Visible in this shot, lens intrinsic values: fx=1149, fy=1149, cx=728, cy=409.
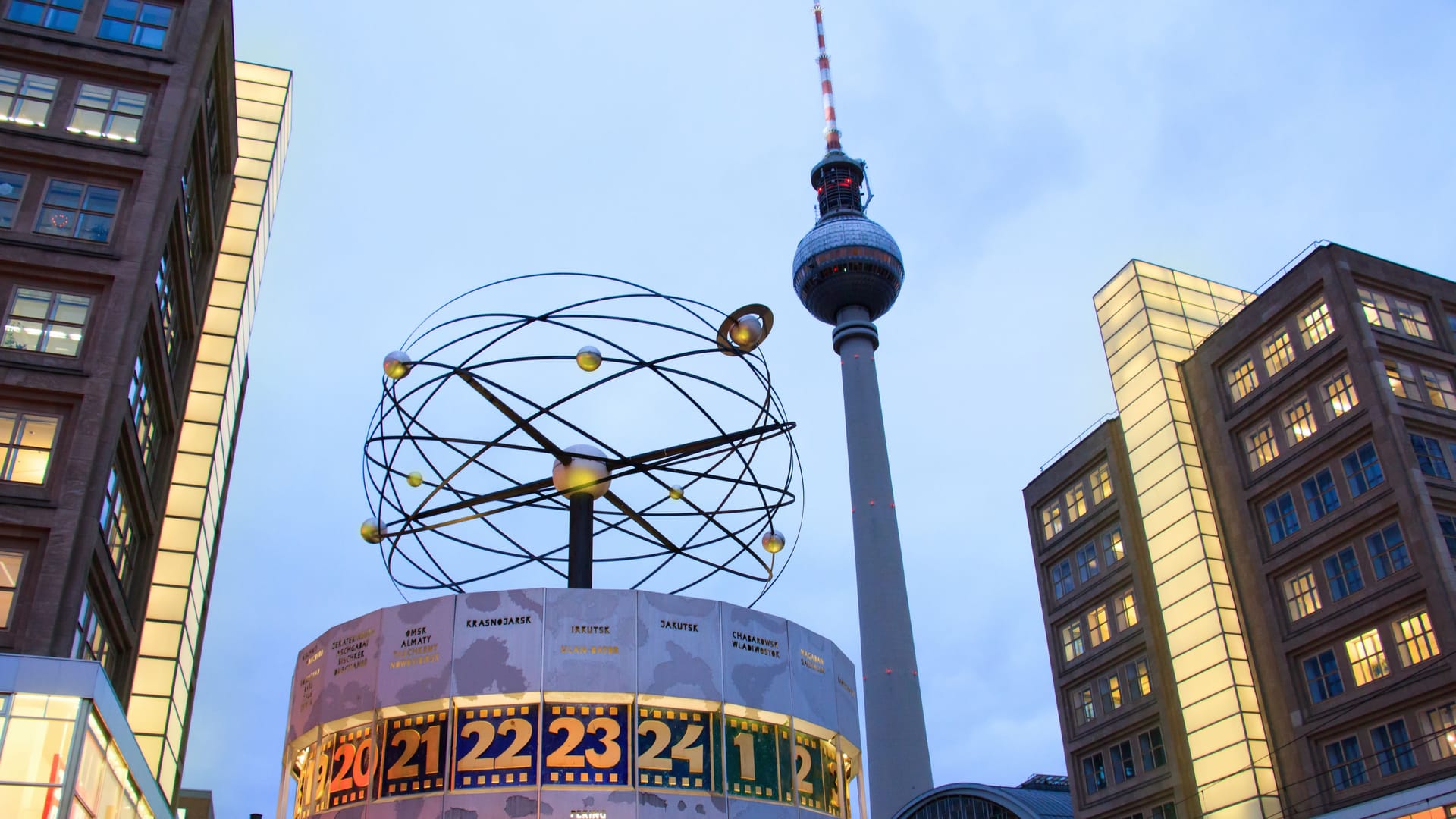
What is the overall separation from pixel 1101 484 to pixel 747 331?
42461 millimetres

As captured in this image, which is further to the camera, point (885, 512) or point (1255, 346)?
point (885, 512)

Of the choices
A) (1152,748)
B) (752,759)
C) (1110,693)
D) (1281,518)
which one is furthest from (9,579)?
(1110,693)

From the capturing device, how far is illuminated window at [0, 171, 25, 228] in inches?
1244

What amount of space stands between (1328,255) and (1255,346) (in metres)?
5.59

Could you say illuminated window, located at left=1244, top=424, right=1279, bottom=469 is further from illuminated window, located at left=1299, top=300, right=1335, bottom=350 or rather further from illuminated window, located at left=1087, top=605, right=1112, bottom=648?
illuminated window, located at left=1087, top=605, right=1112, bottom=648

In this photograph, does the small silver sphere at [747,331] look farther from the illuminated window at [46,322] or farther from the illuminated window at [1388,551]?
the illuminated window at [1388,551]

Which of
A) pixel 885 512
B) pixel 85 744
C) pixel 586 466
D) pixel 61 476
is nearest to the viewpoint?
pixel 85 744

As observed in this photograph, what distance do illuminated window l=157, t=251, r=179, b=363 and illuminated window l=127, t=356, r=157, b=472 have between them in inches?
47.4

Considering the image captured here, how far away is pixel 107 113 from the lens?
112ft

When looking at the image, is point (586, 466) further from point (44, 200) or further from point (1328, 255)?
point (1328, 255)

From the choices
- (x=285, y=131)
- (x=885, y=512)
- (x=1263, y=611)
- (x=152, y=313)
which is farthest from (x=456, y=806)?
(x=885, y=512)

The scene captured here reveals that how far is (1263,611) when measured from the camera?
48969 millimetres

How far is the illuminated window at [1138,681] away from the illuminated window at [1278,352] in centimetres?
1506

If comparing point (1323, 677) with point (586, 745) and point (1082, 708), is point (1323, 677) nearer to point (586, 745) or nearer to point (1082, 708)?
point (1082, 708)
